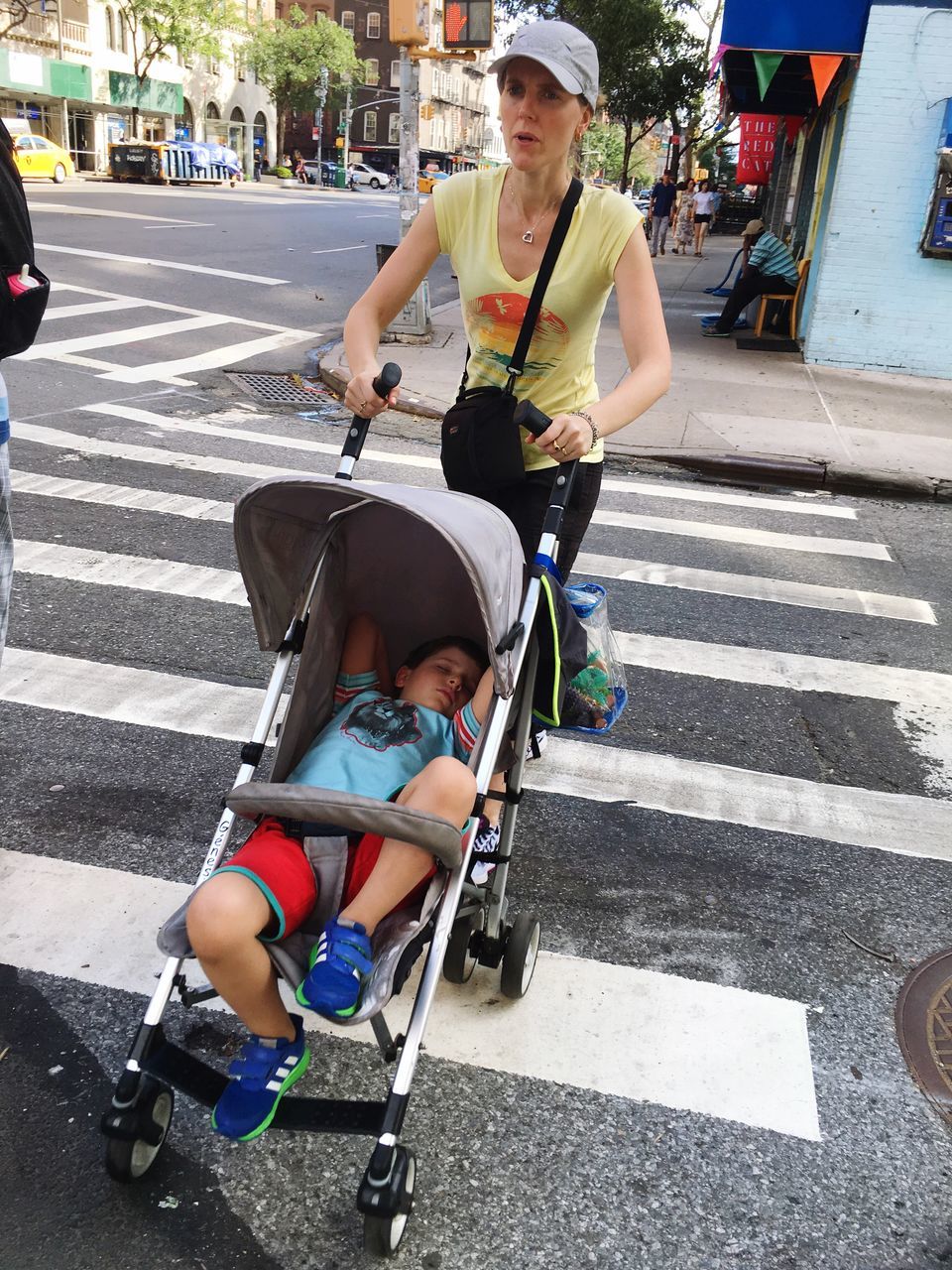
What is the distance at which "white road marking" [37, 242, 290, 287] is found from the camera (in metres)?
16.8

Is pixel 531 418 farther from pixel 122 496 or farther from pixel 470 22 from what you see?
pixel 470 22

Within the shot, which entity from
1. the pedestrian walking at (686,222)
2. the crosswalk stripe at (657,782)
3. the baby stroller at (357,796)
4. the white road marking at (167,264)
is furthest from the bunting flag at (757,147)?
the baby stroller at (357,796)

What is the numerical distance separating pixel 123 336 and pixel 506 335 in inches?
389

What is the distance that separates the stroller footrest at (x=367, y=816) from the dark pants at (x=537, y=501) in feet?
3.66

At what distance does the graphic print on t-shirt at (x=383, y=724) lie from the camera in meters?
2.60

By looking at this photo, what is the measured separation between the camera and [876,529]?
765cm

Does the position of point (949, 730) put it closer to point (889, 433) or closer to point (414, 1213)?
point (414, 1213)

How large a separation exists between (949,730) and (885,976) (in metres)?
1.83

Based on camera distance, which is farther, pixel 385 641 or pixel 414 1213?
pixel 385 641

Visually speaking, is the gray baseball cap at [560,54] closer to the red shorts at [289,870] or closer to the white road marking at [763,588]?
the red shorts at [289,870]

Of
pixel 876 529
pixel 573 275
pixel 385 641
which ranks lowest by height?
pixel 876 529

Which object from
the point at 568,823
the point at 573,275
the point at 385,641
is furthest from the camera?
the point at 568,823

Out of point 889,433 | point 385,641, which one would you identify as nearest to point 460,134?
point 889,433

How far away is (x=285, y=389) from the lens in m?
10.3
